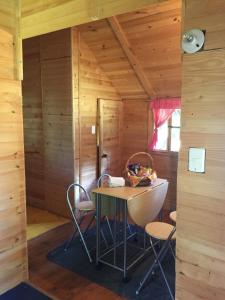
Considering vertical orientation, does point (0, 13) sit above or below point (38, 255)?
above

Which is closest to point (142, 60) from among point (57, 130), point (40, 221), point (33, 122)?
point (57, 130)

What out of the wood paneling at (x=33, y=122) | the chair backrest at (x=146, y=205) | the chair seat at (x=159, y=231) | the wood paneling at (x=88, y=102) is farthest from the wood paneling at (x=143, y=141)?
the chair seat at (x=159, y=231)

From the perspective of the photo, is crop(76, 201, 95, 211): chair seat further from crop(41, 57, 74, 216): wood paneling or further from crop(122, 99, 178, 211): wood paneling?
crop(122, 99, 178, 211): wood paneling

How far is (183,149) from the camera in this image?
5.24ft

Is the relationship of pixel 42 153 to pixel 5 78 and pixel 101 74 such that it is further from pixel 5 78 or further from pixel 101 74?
pixel 5 78

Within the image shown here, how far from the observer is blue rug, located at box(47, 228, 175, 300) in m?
2.34

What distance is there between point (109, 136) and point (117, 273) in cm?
228

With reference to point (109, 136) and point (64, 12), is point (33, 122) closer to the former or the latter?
point (109, 136)

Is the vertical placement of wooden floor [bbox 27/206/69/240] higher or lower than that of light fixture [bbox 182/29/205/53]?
lower

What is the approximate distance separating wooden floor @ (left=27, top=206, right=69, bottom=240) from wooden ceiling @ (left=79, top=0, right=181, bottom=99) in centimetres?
221

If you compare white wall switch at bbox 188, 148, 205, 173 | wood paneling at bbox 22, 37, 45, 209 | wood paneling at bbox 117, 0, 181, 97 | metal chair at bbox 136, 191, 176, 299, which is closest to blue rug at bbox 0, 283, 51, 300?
metal chair at bbox 136, 191, 176, 299

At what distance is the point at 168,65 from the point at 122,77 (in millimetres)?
829

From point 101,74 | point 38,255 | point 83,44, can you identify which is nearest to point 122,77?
point 101,74

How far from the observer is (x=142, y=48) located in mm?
Answer: 3441
